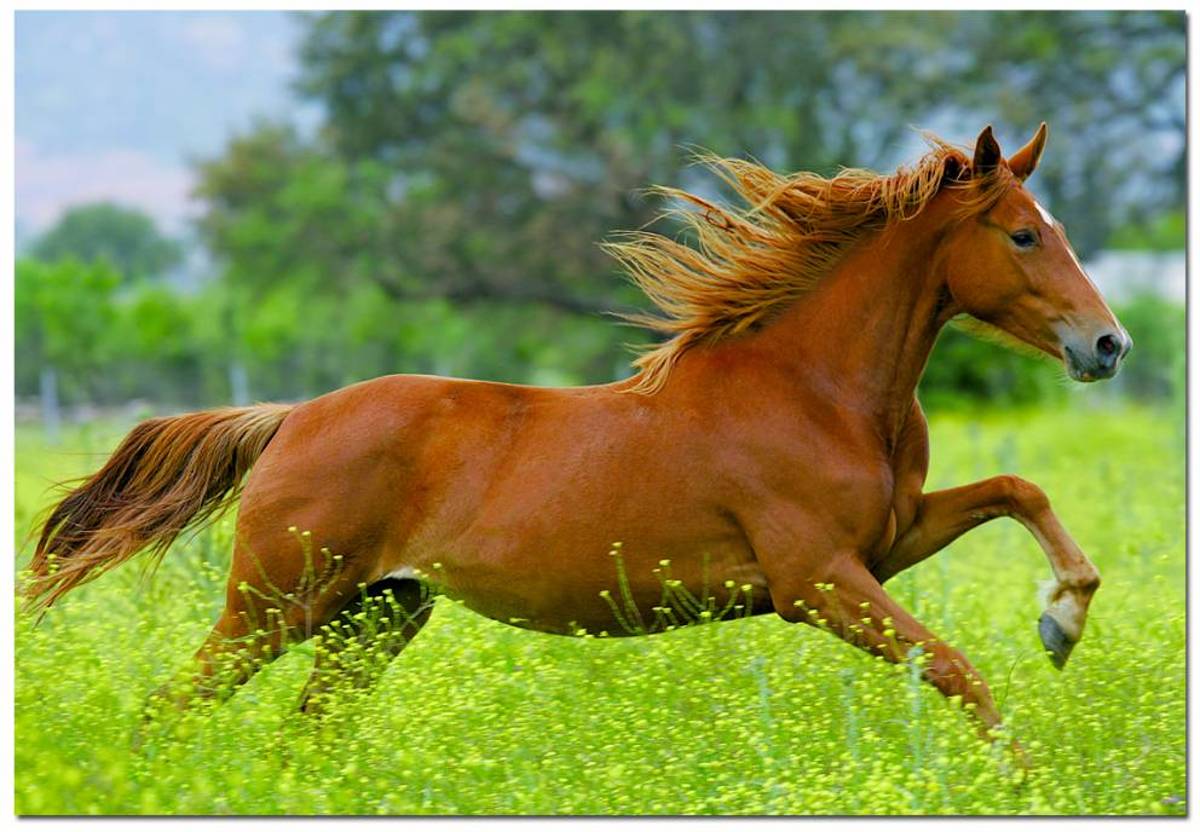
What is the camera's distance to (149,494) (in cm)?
519

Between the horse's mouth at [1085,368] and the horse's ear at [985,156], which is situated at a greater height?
the horse's ear at [985,156]

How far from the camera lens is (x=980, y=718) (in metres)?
4.42

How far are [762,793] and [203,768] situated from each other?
1.65 meters

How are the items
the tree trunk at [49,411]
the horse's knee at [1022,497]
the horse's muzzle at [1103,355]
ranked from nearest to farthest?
1. the horse's muzzle at [1103,355]
2. the horse's knee at [1022,497]
3. the tree trunk at [49,411]

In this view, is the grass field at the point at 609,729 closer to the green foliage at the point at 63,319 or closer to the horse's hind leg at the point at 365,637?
the horse's hind leg at the point at 365,637

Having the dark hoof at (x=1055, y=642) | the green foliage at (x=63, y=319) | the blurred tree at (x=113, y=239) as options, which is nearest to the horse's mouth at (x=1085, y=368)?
the dark hoof at (x=1055, y=642)

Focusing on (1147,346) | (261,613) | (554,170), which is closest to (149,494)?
(261,613)

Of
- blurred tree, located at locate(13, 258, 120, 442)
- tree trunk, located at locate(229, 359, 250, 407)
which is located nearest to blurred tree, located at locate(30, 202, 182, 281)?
blurred tree, located at locate(13, 258, 120, 442)

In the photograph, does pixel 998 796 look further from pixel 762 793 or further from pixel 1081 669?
pixel 1081 669

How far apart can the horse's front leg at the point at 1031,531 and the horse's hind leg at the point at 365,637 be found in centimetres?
153

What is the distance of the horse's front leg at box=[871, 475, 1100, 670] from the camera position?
4570 mm

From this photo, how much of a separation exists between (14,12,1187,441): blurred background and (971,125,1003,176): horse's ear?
1778 centimetres

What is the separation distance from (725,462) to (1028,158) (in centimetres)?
137

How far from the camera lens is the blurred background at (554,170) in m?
25.2
